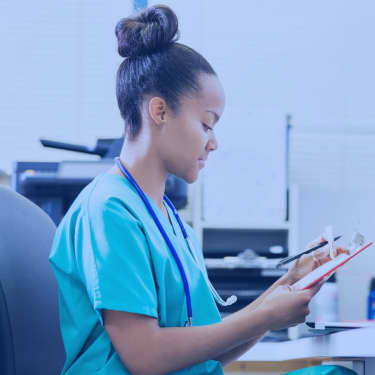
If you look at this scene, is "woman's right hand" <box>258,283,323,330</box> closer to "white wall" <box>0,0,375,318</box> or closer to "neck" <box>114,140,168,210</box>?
"neck" <box>114,140,168,210</box>

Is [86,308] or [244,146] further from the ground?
[244,146]

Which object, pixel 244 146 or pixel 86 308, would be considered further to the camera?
pixel 244 146

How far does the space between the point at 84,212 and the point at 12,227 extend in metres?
0.14

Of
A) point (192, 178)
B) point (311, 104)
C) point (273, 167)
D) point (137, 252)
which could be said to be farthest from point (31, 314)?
point (311, 104)

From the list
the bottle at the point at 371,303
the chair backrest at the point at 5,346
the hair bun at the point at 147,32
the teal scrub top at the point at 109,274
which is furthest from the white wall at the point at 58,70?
the chair backrest at the point at 5,346

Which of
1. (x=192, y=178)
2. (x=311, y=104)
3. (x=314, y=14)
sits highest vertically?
(x=314, y=14)

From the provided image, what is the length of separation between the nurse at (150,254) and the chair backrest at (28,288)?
0.04 m

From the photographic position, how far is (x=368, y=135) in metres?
2.47

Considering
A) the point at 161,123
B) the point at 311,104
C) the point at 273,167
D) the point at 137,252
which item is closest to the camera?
the point at 137,252

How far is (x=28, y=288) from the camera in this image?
2.90 feet

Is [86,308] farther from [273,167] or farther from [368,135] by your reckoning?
[368,135]

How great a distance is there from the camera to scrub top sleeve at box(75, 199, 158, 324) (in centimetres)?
79

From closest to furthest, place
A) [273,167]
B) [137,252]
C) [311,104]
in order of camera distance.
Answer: [137,252] → [273,167] → [311,104]

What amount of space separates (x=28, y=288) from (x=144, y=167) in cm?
27
